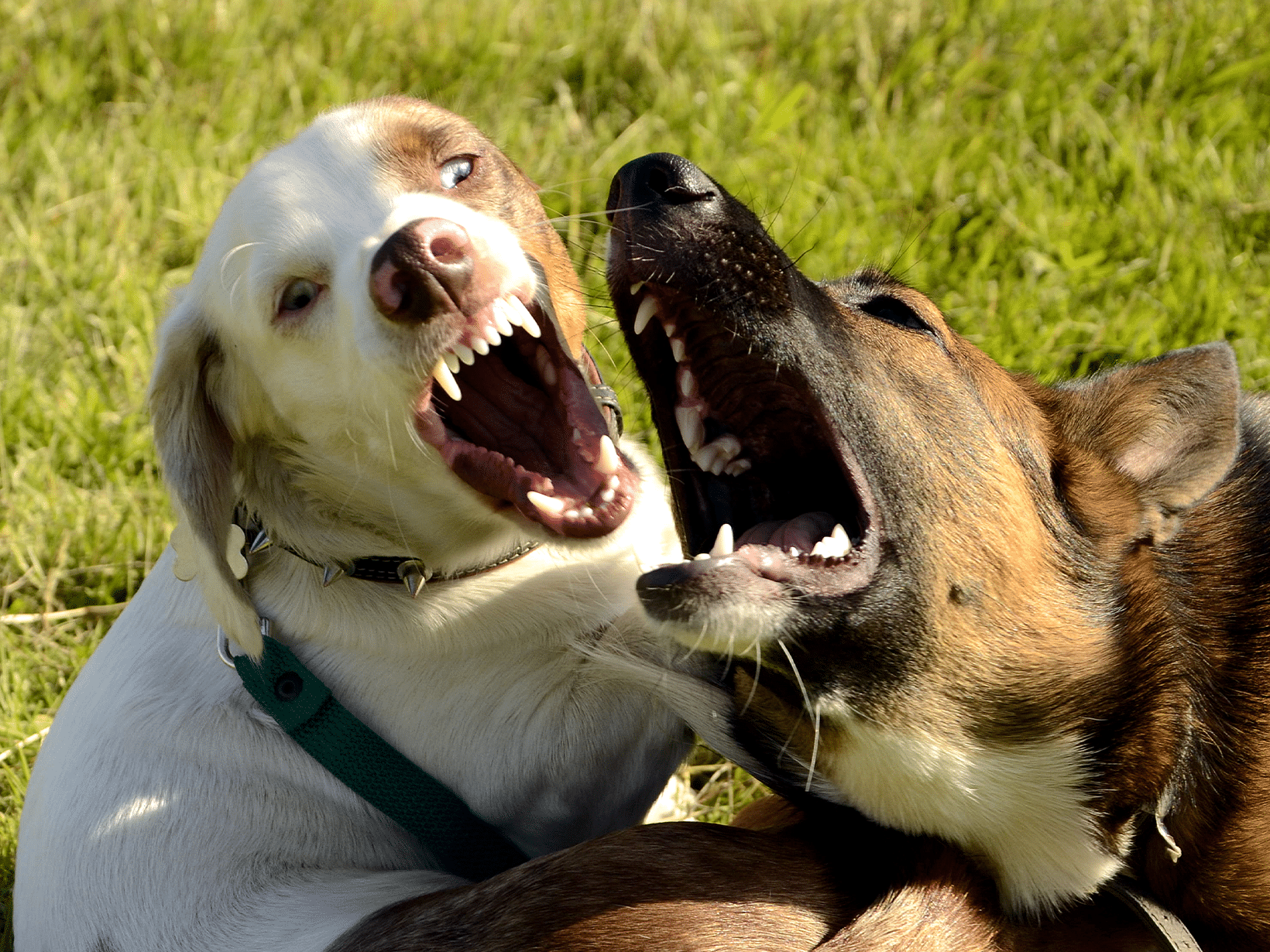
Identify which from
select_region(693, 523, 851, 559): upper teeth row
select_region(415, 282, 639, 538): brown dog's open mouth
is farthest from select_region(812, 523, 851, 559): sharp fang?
select_region(415, 282, 639, 538): brown dog's open mouth

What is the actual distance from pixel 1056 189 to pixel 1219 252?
2.00ft

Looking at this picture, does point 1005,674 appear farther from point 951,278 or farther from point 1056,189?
point 1056,189

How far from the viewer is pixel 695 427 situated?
2.72 m

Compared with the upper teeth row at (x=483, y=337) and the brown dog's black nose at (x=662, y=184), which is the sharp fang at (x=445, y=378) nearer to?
the upper teeth row at (x=483, y=337)

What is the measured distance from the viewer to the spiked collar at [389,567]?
10.1 ft

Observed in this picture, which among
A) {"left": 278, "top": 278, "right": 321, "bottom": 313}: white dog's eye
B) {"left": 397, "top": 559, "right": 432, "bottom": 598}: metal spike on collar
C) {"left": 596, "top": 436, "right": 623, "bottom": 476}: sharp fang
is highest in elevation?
{"left": 278, "top": 278, "right": 321, "bottom": 313}: white dog's eye

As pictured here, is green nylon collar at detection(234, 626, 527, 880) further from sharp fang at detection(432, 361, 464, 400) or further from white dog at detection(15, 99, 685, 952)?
sharp fang at detection(432, 361, 464, 400)

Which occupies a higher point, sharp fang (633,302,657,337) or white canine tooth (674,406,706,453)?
sharp fang (633,302,657,337)

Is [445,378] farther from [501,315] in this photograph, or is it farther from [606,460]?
[606,460]

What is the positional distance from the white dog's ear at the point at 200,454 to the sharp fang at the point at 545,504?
2.03ft

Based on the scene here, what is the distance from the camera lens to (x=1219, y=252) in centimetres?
476

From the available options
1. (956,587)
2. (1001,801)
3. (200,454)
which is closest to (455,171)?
(200,454)

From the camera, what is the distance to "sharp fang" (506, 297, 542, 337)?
9.37 feet

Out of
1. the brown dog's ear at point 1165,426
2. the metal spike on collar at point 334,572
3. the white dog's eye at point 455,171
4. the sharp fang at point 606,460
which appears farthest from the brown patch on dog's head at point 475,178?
the brown dog's ear at point 1165,426
